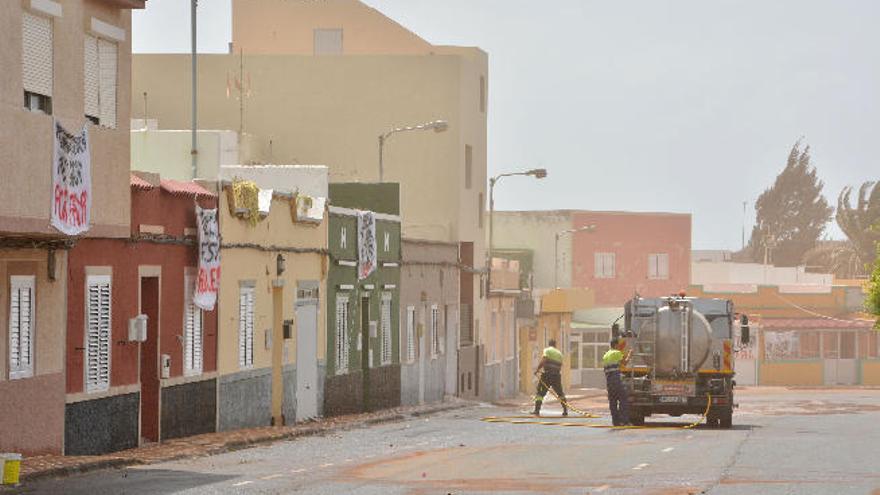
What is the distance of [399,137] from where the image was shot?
62.5m

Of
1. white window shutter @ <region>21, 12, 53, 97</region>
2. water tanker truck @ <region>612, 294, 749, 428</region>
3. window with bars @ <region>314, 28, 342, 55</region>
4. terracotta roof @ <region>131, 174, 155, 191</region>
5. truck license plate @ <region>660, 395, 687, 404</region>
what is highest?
window with bars @ <region>314, 28, 342, 55</region>

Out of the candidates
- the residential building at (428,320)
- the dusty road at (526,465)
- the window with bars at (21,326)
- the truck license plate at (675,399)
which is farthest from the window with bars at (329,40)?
the window with bars at (21,326)

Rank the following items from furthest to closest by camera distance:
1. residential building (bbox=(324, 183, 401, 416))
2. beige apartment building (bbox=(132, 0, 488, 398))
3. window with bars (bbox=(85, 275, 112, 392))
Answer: beige apartment building (bbox=(132, 0, 488, 398)), residential building (bbox=(324, 183, 401, 416)), window with bars (bbox=(85, 275, 112, 392))

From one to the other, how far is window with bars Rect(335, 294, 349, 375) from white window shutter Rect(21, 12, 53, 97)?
1849 cm

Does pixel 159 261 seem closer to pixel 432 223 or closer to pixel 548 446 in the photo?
pixel 548 446

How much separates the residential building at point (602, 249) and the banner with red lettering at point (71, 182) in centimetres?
7547

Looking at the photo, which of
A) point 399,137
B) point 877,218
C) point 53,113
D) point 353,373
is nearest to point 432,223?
point 399,137

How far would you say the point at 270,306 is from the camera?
3784 cm

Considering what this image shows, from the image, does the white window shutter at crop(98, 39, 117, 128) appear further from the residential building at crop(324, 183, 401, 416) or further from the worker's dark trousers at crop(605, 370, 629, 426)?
the residential building at crop(324, 183, 401, 416)

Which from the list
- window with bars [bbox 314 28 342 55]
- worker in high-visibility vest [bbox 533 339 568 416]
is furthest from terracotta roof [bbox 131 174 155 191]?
window with bars [bbox 314 28 342 55]

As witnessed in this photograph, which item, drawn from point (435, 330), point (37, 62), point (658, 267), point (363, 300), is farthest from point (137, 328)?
point (658, 267)

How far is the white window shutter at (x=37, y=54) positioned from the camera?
24500mm

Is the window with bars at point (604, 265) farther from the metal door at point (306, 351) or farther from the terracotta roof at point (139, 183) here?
the terracotta roof at point (139, 183)

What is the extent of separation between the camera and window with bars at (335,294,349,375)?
43250 mm
